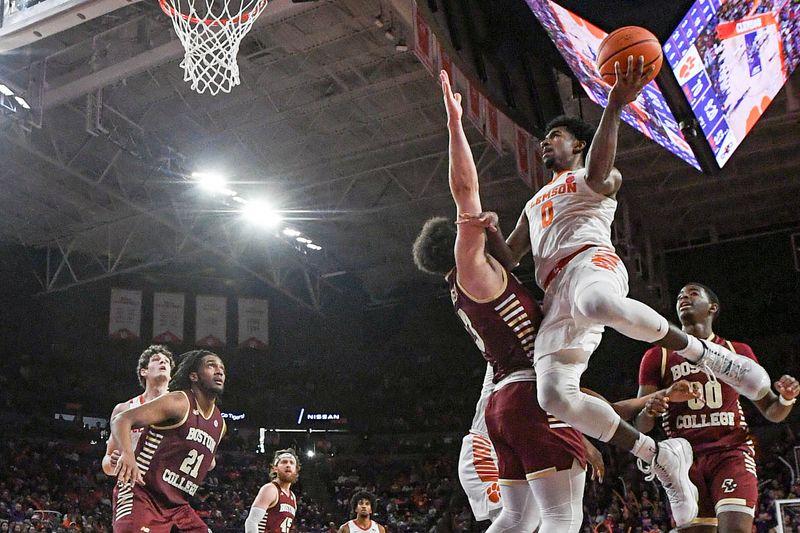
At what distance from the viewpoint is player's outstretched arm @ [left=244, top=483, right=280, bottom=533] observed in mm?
8303

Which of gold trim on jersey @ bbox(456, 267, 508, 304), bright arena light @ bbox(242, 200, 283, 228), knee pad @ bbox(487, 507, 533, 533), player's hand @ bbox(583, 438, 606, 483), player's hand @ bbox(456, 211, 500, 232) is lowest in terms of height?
knee pad @ bbox(487, 507, 533, 533)

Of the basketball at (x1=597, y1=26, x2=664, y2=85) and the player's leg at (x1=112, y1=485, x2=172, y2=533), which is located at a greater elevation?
the basketball at (x1=597, y1=26, x2=664, y2=85)

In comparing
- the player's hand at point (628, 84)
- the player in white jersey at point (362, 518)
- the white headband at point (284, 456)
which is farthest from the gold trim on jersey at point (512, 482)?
the player in white jersey at point (362, 518)

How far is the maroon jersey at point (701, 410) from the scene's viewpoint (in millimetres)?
5785

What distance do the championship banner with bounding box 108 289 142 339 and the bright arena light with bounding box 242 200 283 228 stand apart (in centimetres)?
532

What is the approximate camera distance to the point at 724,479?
5594 millimetres

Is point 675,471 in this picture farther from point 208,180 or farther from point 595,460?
point 208,180

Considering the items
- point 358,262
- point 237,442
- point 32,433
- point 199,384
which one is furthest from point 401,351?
point 199,384

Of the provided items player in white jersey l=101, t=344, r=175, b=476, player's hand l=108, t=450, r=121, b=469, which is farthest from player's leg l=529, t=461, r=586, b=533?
player in white jersey l=101, t=344, r=175, b=476

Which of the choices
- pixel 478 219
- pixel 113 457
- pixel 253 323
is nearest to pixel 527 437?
pixel 478 219

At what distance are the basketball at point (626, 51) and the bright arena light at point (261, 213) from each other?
14.5 metres

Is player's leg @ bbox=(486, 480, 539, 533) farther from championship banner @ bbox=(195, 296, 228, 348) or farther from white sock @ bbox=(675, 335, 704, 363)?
championship banner @ bbox=(195, 296, 228, 348)

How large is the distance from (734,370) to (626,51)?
168cm

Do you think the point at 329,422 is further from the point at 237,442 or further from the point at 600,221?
the point at 600,221
